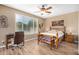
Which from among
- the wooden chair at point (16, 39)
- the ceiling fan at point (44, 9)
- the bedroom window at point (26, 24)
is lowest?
the wooden chair at point (16, 39)

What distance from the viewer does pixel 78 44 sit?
78.0 inches

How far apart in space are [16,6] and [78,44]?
1748mm

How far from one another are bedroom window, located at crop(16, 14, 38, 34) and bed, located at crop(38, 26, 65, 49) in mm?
237

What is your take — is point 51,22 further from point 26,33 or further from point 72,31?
point 26,33

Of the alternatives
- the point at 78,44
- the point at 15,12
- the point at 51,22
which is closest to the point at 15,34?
the point at 15,12

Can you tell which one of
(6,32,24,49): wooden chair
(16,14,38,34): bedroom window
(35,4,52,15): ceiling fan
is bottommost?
(6,32,24,49): wooden chair

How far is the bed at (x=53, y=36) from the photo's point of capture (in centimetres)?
201

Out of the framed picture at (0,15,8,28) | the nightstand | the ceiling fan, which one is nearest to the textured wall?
the framed picture at (0,15,8,28)

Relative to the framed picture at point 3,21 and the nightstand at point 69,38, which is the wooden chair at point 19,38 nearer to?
the framed picture at point 3,21

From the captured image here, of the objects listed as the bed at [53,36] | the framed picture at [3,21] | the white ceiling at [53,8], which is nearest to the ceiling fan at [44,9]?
the white ceiling at [53,8]

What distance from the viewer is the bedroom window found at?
2.02 meters

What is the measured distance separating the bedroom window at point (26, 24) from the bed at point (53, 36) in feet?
0.78

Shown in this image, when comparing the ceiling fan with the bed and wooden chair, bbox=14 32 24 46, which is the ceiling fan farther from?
wooden chair, bbox=14 32 24 46

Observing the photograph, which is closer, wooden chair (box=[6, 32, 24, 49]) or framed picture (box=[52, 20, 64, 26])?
wooden chair (box=[6, 32, 24, 49])
